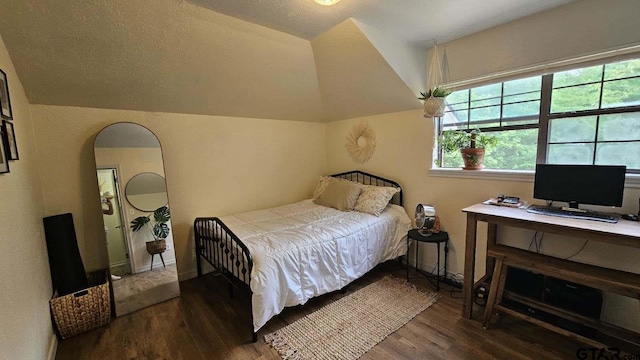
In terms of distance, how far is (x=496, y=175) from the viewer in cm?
239

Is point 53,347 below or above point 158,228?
below

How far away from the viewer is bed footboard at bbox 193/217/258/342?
2.04m

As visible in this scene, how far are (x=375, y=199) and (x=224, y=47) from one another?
212 cm

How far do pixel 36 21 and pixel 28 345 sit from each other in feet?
6.25

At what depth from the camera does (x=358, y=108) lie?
3365 mm

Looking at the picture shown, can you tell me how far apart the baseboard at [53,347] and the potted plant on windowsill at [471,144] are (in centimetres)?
357

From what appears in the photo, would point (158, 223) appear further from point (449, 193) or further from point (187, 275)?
point (449, 193)

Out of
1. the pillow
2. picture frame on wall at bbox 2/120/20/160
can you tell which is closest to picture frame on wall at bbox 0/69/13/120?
picture frame on wall at bbox 2/120/20/160

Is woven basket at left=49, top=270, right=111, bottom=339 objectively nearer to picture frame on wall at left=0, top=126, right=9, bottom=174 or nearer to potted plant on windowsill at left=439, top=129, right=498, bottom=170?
picture frame on wall at left=0, top=126, right=9, bottom=174

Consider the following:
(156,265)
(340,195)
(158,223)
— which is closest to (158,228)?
(158,223)

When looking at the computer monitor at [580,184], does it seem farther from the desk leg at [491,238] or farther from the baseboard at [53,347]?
the baseboard at [53,347]

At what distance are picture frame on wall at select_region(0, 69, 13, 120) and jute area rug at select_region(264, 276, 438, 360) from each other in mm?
2123

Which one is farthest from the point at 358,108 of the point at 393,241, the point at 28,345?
the point at 28,345

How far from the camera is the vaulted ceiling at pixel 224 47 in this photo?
1.81m
